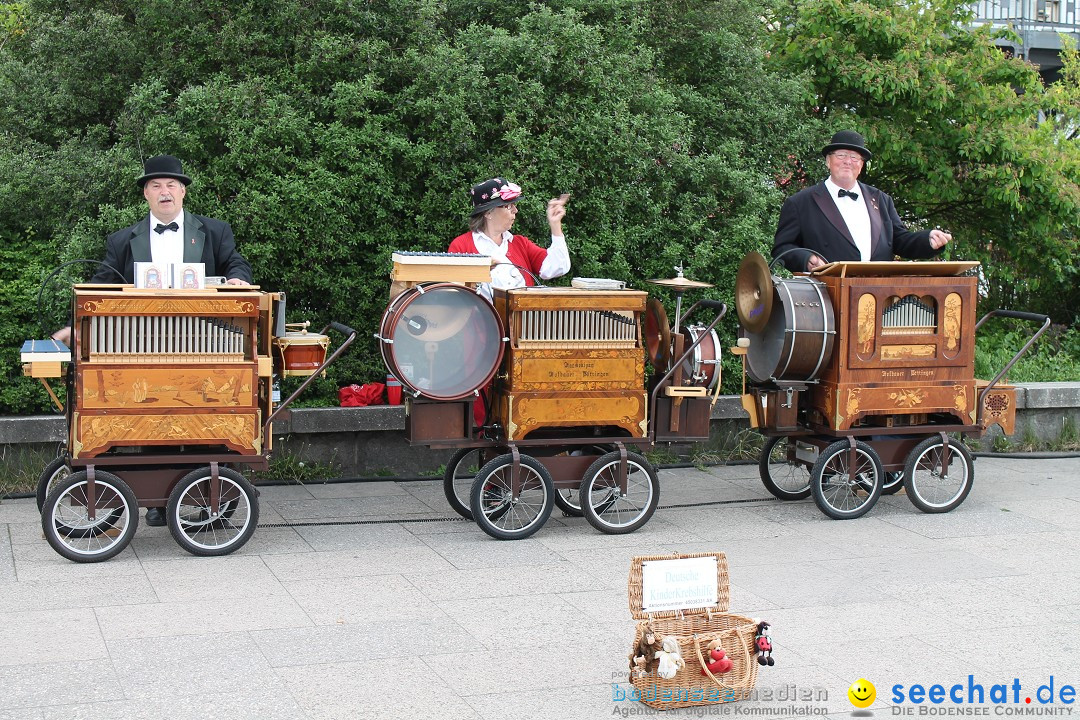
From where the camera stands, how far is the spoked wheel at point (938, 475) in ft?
23.5

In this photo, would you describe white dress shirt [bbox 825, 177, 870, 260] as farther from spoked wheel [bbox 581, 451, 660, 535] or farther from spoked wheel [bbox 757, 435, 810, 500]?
spoked wheel [bbox 581, 451, 660, 535]

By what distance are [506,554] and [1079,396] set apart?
517 centimetres

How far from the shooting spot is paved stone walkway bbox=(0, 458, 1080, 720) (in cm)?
434

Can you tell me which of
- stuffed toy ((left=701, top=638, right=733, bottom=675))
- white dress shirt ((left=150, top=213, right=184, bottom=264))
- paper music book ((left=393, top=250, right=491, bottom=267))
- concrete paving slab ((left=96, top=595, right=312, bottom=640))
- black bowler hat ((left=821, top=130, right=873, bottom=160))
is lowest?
concrete paving slab ((left=96, top=595, right=312, bottom=640))

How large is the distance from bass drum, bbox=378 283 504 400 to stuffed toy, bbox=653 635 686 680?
241cm

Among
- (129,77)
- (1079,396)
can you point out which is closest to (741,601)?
(1079,396)

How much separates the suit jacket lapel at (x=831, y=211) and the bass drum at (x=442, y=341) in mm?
2233

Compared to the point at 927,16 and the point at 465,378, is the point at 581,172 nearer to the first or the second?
the point at 465,378

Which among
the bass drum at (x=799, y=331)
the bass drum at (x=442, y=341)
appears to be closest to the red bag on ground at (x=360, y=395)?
the bass drum at (x=442, y=341)

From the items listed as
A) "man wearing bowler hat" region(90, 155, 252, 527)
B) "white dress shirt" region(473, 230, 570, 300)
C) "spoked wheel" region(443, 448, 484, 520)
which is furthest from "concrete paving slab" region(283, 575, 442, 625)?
"white dress shirt" region(473, 230, 570, 300)

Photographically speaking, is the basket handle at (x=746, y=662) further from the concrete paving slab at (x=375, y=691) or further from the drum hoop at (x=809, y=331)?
the drum hoop at (x=809, y=331)

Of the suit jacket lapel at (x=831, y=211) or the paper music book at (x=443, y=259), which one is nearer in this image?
the paper music book at (x=443, y=259)

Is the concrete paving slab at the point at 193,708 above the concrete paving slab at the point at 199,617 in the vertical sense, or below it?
below

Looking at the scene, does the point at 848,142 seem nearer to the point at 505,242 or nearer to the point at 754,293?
the point at 754,293
